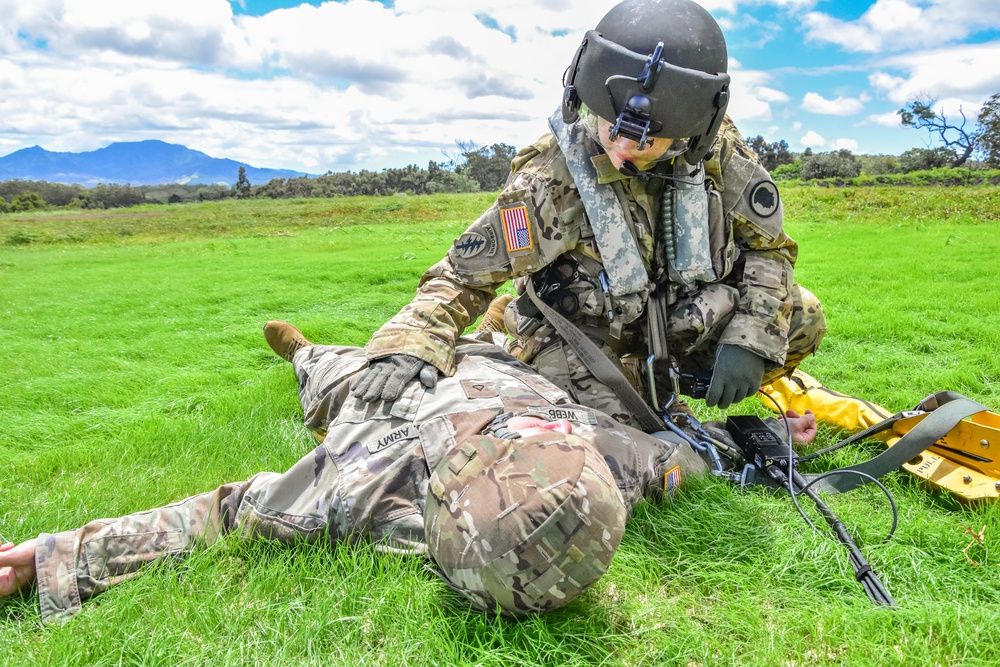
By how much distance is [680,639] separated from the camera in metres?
1.98

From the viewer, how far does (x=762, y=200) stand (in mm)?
3279

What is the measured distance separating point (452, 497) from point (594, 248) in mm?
1626

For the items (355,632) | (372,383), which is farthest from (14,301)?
(355,632)

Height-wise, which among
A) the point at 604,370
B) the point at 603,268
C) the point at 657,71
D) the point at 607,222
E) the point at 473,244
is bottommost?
the point at 604,370

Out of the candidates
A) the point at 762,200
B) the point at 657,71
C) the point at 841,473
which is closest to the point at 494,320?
the point at 762,200

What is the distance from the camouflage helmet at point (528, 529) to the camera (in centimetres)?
186

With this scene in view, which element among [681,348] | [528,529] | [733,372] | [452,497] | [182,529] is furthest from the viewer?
[681,348]

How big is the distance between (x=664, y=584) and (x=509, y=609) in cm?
64

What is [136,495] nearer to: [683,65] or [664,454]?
[664,454]

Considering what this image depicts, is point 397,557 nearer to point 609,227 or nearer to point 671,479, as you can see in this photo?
point 671,479

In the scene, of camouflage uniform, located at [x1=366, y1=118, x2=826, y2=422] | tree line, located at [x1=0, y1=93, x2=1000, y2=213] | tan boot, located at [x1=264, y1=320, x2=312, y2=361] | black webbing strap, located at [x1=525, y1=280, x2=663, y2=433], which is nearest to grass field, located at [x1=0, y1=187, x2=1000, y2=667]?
tan boot, located at [x1=264, y1=320, x2=312, y2=361]

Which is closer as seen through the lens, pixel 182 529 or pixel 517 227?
pixel 182 529

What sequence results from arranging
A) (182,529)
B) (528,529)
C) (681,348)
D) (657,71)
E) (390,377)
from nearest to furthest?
(528,529) < (182,529) < (657,71) < (390,377) < (681,348)

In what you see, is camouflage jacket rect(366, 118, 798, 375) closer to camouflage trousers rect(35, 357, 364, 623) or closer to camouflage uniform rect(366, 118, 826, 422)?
camouflage uniform rect(366, 118, 826, 422)
